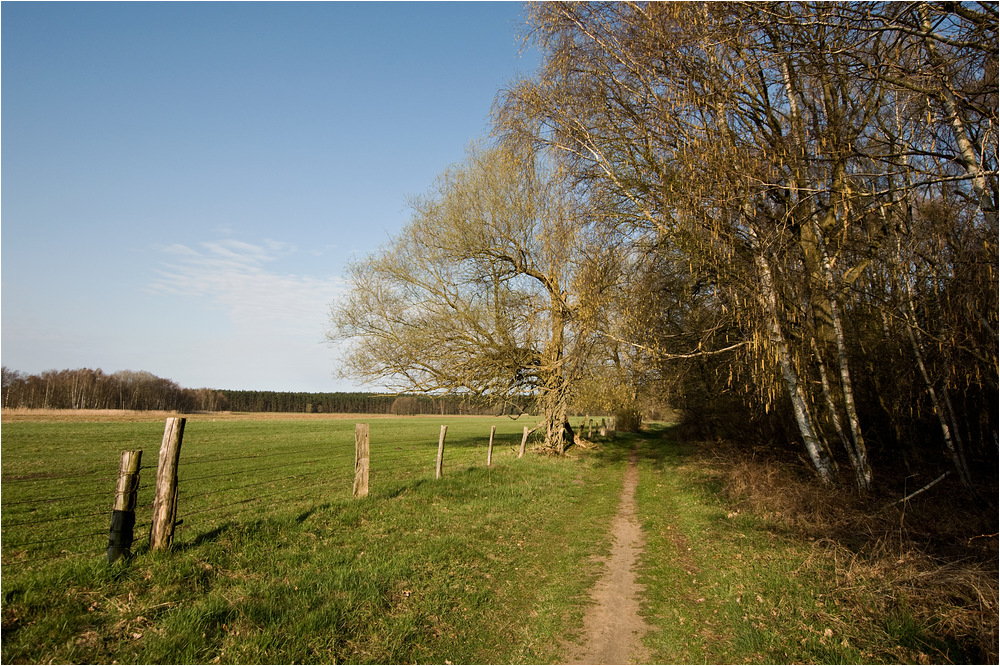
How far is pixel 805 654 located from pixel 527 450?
752 inches

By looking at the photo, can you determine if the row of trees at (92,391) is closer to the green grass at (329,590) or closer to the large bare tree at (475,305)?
the large bare tree at (475,305)

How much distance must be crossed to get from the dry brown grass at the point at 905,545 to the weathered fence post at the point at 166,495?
7.68m

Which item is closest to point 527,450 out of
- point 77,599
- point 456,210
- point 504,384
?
point 504,384

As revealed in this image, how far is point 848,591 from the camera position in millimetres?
5551

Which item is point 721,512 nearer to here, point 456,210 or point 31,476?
point 456,210

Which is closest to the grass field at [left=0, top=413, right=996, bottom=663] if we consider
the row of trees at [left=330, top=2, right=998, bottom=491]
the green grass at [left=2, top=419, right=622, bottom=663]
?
the green grass at [left=2, top=419, right=622, bottom=663]

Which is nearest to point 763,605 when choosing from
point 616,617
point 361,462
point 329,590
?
point 616,617

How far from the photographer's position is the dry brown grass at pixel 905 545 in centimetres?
469

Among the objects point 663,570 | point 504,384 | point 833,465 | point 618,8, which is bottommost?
point 663,570

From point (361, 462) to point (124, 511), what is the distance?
5.16m

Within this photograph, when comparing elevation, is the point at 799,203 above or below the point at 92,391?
above

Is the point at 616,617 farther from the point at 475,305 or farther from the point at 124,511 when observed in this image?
the point at 475,305

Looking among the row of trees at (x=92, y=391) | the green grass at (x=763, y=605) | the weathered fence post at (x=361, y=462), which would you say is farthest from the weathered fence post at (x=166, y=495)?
the row of trees at (x=92, y=391)

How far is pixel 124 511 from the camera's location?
6.05 m
